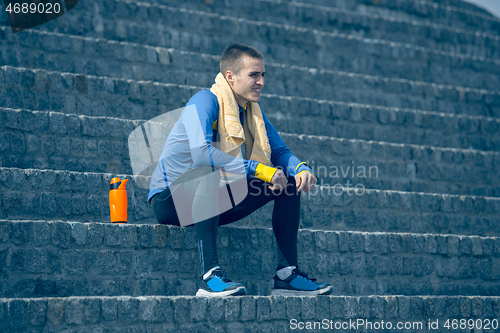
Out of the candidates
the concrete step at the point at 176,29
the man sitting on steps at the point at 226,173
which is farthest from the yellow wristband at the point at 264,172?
the concrete step at the point at 176,29

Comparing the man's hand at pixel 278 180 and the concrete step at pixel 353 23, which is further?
the concrete step at pixel 353 23

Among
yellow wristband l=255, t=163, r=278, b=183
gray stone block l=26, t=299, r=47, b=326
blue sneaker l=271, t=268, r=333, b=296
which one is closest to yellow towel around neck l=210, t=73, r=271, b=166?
yellow wristband l=255, t=163, r=278, b=183

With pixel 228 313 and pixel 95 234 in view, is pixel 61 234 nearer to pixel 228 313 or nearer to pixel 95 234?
pixel 95 234

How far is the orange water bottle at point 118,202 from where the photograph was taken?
132 inches

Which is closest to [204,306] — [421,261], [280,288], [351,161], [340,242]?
[280,288]

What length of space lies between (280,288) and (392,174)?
234 cm

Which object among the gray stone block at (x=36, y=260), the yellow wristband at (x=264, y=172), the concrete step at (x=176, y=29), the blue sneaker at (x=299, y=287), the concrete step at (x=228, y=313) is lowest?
the concrete step at (x=228, y=313)

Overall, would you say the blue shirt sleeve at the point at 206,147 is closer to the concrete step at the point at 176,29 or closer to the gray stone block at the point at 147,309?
the gray stone block at the point at 147,309

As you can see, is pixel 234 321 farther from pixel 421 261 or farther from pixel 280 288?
pixel 421 261

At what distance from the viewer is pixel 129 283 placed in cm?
315

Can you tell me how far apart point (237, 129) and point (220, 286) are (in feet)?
2.78

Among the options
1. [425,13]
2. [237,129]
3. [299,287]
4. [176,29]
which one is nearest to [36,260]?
[237,129]

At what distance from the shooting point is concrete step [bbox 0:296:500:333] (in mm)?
2568

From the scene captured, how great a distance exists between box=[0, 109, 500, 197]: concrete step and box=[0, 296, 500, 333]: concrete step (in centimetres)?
166
